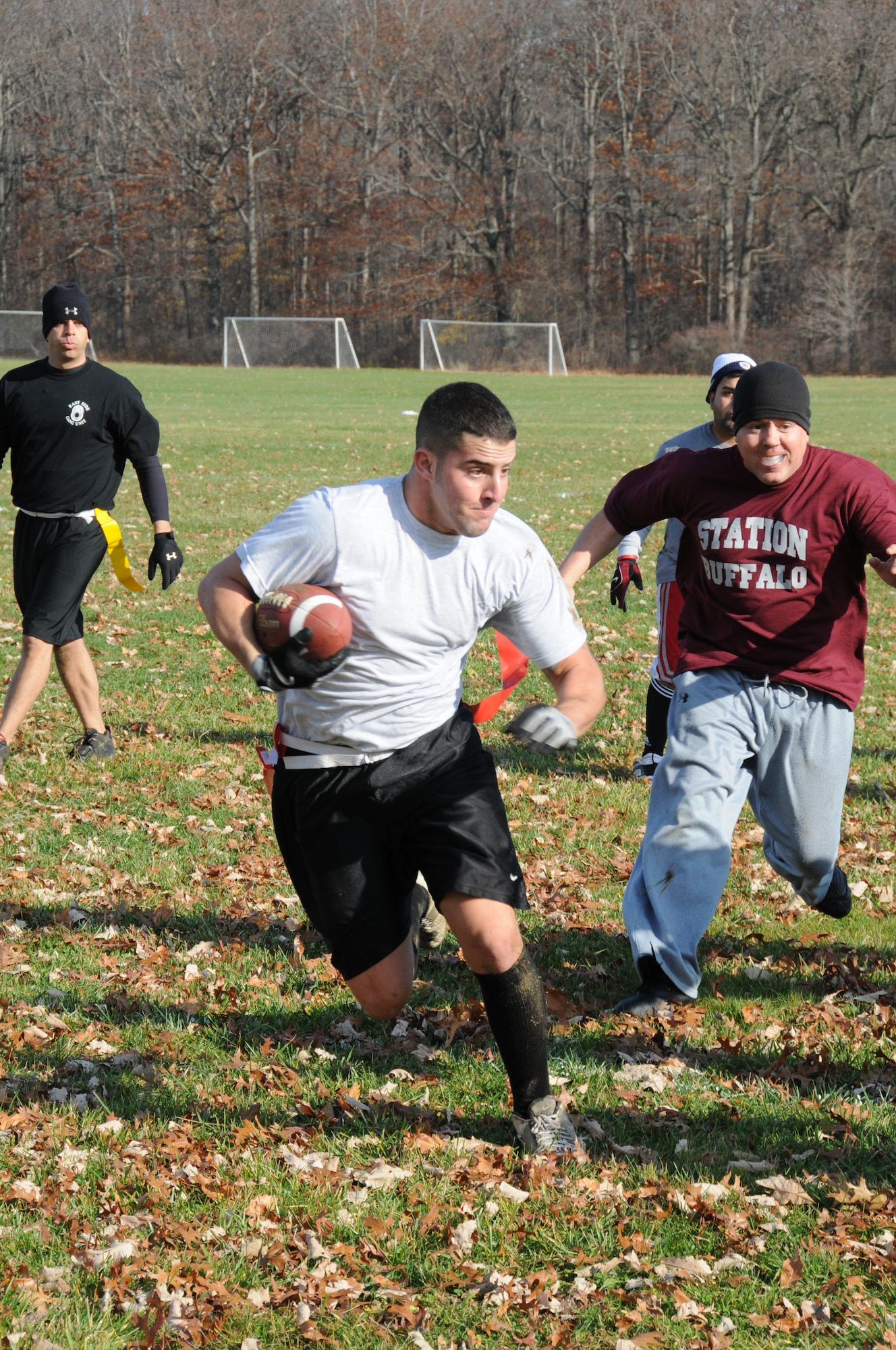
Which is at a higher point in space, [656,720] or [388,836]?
[388,836]

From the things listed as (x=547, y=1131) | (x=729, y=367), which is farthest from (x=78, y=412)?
(x=547, y=1131)

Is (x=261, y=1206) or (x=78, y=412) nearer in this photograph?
(x=261, y=1206)

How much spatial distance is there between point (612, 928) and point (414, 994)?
1078 mm

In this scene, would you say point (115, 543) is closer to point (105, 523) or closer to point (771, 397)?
point (105, 523)

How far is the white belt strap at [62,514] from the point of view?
7574 millimetres

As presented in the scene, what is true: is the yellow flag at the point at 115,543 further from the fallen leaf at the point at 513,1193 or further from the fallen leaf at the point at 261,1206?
the fallen leaf at the point at 513,1193

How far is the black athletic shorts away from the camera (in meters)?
3.97

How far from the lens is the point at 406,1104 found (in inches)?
172

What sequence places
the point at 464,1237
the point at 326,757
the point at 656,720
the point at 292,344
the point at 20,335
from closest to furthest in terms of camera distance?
the point at 464,1237 → the point at 326,757 → the point at 656,720 → the point at 20,335 → the point at 292,344

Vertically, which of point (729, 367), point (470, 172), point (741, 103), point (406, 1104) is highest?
point (741, 103)

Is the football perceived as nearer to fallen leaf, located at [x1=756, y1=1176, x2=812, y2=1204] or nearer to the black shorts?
fallen leaf, located at [x1=756, y1=1176, x2=812, y2=1204]

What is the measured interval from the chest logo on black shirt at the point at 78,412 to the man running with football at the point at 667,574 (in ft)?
10.4

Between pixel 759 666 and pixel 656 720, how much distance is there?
9.15 ft

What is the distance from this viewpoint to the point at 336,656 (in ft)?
12.4
